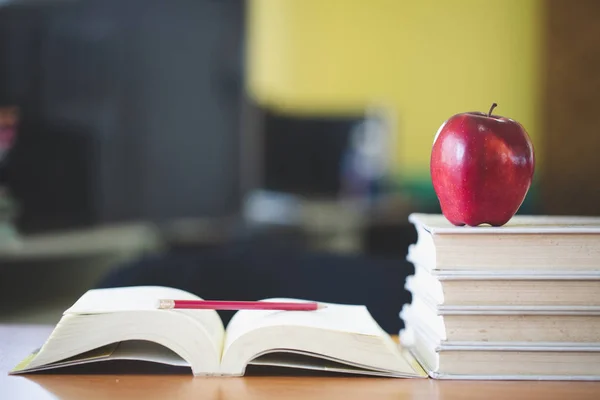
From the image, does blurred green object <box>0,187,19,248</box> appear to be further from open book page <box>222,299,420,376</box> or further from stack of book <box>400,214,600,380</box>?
stack of book <box>400,214,600,380</box>

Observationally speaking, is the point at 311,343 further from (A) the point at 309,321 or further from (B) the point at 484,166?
(B) the point at 484,166

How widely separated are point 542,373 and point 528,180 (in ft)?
0.64

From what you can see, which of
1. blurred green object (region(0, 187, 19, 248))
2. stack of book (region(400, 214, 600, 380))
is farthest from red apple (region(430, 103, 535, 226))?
blurred green object (region(0, 187, 19, 248))

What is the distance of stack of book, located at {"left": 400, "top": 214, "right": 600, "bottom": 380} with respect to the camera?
69cm

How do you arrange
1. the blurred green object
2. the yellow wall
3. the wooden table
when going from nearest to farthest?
1. the wooden table
2. the blurred green object
3. the yellow wall

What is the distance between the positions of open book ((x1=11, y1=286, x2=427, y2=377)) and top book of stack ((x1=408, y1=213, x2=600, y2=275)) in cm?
11

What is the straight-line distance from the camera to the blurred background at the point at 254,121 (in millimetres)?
2576

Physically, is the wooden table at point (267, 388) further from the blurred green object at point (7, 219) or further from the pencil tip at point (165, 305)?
the blurred green object at point (7, 219)

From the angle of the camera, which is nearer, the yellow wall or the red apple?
the red apple

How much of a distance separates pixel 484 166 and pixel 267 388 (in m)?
0.31

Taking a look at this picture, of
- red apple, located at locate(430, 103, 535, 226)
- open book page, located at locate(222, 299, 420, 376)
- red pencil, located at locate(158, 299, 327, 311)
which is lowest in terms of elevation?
open book page, located at locate(222, 299, 420, 376)

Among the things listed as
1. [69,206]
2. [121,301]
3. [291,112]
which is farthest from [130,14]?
[121,301]

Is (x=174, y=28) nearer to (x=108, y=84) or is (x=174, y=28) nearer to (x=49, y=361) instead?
(x=108, y=84)

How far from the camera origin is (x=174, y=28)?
311cm
